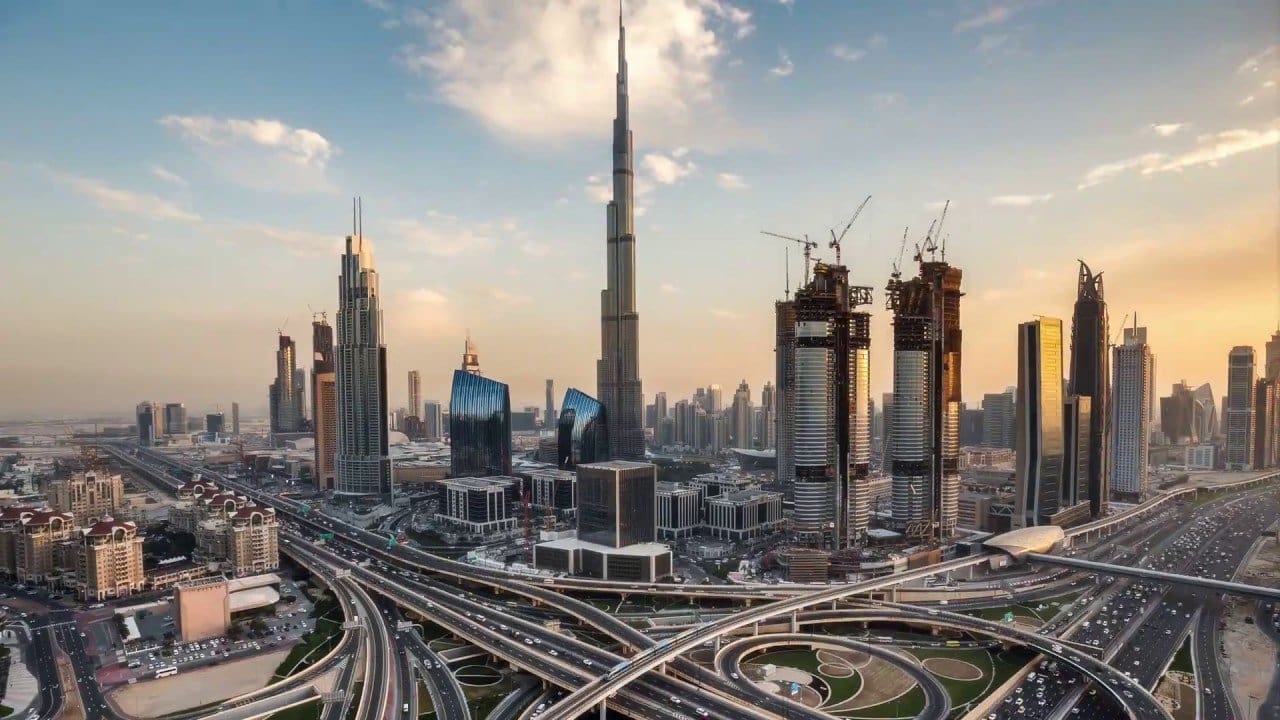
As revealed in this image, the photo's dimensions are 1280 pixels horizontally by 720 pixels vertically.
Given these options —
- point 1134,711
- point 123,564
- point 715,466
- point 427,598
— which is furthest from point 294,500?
point 1134,711

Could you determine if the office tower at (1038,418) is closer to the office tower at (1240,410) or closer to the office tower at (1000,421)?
the office tower at (1240,410)

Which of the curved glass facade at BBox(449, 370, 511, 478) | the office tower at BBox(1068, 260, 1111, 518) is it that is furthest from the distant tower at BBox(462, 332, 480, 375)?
the office tower at BBox(1068, 260, 1111, 518)

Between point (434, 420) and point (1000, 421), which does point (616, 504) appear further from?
point (434, 420)

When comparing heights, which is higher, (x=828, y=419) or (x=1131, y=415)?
(x=828, y=419)

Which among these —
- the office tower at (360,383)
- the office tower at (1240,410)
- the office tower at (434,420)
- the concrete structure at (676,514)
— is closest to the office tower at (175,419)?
the office tower at (434,420)

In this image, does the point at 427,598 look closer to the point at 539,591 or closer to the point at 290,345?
the point at 539,591

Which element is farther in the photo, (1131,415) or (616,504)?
(1131,415)

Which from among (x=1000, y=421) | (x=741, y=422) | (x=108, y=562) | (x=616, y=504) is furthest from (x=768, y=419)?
(x=108, y=562)
